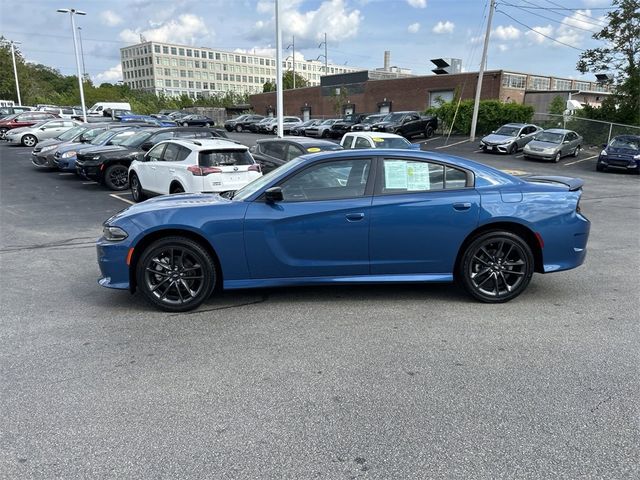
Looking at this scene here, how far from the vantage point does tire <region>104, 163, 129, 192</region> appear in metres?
13.3

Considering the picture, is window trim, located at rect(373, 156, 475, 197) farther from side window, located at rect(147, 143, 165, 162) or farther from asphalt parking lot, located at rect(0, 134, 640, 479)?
side window, located at rect(147, 143, 165, 162)

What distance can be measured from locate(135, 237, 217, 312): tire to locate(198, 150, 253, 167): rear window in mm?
5181

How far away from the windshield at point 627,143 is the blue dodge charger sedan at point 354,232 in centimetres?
1880

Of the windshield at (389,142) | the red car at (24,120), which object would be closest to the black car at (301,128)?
the red car at (24,120)

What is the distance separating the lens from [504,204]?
193 inches

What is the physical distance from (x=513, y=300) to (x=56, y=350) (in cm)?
430

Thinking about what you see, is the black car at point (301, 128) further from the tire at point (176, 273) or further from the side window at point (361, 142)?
the tire at point (176, 273)

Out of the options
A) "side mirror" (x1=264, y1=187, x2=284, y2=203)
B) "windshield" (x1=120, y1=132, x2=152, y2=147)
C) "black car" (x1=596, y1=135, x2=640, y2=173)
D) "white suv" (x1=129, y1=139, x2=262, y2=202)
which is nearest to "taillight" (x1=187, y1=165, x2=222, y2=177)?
"white suv" (x1=129, y1=139, x2=262, y2=202)

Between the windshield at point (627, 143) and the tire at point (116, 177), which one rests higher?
the windshield at point (627, 143)

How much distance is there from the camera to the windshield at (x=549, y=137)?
24.6m

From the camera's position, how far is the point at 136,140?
14.2m

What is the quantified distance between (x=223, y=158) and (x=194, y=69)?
15021 centimetres

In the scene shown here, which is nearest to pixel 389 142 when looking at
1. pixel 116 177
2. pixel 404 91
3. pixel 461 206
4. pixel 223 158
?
pixel 223 158

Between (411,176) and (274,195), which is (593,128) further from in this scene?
(274,195)
